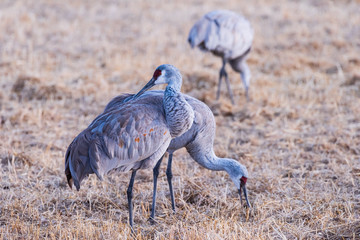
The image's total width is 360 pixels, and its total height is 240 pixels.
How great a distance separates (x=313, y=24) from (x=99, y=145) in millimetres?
8686

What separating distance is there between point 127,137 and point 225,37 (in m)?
4.23

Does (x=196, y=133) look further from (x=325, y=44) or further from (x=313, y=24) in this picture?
(x=313, y=24)

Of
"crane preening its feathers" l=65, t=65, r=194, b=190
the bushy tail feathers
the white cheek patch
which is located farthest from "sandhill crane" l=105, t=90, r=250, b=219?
the bushy tail feathers

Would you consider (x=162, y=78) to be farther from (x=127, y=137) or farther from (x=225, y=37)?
(x=225, y=37)

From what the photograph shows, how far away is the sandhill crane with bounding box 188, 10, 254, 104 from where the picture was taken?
7.69 m

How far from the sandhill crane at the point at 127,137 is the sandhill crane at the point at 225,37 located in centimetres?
377

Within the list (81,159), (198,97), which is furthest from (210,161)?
(198,97)

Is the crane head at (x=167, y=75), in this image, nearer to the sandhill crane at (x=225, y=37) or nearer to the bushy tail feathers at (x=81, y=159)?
the bushy tail feathers at (x=81, y=159)

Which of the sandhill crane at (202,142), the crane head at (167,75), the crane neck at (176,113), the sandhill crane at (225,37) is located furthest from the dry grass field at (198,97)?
the crane head at (167,75)

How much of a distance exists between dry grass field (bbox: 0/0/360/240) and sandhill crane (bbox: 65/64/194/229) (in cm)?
48

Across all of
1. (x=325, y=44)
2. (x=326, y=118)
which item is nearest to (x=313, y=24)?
(x=325, y=44)

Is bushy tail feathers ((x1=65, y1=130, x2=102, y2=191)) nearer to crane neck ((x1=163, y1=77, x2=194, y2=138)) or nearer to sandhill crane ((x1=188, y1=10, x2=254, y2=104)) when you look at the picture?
crane neck ((x1=163, y1=77, x2=194, y2=138))

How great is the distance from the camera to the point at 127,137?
12.8ft

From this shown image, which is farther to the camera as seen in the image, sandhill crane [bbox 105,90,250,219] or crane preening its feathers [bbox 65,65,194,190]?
sandhill crane [bbox 105,90,250,219]
